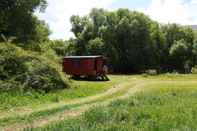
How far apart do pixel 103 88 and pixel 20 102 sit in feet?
39.2

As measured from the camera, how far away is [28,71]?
3306 centimetres

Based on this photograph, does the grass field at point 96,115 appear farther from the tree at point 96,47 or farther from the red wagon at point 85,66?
the tree at point 96,47

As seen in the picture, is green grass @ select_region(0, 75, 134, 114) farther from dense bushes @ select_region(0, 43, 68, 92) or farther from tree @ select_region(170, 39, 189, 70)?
tree @ select_region(170, 39, 189, 70)

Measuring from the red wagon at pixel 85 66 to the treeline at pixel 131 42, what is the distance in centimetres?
2883

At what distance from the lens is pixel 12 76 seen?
106ft

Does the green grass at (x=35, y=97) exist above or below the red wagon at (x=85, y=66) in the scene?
below

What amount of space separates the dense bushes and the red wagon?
15362 mm

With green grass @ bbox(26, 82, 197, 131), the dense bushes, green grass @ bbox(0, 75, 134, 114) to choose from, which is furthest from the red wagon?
green grass @ bbox(26, 82, 197, 131)

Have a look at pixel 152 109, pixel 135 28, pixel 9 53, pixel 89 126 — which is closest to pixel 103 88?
pixel 9 53

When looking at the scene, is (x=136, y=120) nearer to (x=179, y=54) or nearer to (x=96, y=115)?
(x=96, y=115)

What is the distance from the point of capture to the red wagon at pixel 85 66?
51375mm

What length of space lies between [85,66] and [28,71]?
19036mm

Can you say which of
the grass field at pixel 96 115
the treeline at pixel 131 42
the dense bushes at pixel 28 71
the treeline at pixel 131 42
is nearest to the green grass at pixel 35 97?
the grass field at pixel 96 115

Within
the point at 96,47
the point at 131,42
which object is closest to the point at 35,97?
the point at 96,47
